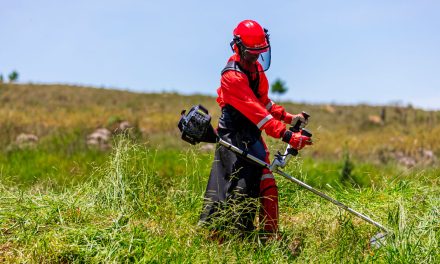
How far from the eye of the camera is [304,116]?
6.50 metres

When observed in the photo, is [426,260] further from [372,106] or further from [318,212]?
[372,106]

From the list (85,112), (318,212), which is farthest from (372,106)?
(318,212)

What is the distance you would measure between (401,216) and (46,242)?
2.86 meters

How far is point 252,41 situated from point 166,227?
183 cm

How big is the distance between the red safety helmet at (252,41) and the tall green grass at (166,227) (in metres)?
1.15

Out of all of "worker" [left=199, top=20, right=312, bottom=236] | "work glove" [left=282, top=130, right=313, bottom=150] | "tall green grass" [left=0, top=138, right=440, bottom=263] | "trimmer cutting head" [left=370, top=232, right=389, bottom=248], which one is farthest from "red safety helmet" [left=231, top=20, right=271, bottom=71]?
"trimmer cutting head" [left=370, top=232, right=389, bottom=248]

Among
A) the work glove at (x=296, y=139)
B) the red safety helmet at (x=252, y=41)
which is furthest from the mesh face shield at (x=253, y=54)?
the work glove at (x=296, y=139)

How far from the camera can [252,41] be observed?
6.42 meters

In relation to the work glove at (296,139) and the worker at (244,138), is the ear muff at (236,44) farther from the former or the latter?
the work glove at (296,139)

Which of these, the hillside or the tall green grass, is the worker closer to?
the tall green grass

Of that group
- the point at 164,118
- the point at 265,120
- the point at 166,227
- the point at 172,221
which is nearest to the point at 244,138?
the point at 265,120

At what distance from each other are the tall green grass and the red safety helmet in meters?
1.15

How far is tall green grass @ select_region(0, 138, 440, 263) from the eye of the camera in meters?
5.52

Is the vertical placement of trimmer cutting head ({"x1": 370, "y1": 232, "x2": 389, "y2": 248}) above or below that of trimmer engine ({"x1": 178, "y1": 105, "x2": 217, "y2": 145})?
below
